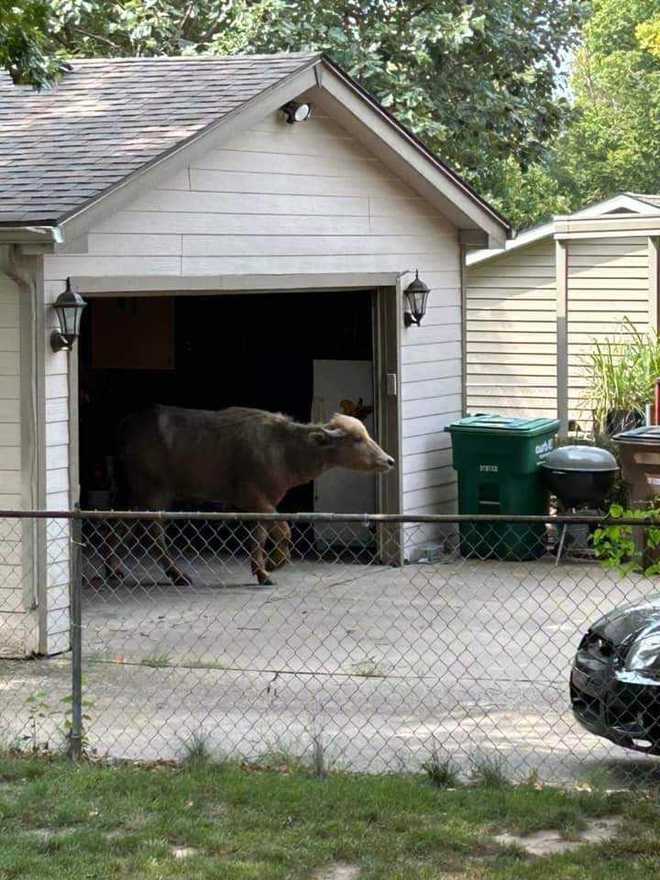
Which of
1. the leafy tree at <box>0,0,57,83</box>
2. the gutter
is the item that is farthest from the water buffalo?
the leafy tree at <box>0,0,57,83</box>

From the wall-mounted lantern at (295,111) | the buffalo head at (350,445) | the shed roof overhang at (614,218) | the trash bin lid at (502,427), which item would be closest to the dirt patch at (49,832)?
the buffalo head at (350,445)

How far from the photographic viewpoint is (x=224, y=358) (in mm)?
17234

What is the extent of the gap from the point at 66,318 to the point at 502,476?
5.28 metres

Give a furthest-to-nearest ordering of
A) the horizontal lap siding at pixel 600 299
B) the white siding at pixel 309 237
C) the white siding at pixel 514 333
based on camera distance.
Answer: the white siding at pixel 514 333
the horizontal lap siding at pixel 600 299
the white siding at pixel 309 237

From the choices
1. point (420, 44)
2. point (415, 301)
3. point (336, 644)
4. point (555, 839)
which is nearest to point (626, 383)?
Answer: point (415, 301)

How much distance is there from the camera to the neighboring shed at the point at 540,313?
802 inches

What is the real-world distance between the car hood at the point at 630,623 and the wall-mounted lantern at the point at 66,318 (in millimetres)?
4621

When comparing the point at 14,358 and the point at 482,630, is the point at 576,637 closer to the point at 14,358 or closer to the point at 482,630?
the point at 482,630

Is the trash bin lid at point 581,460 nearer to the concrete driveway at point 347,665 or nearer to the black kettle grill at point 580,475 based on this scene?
the black kettle grill at point 580,475

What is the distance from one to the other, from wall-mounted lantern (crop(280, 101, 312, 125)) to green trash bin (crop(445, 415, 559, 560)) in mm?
3391

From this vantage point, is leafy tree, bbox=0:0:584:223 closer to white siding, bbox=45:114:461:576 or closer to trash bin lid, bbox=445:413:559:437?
white siding, bbox=45:114:461:576

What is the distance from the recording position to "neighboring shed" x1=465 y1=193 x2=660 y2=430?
20.4 meters

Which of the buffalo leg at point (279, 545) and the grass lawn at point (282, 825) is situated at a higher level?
the buffalo leg at point (279, 545)

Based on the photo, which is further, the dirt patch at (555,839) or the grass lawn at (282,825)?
the dirt patch at (555,839)
